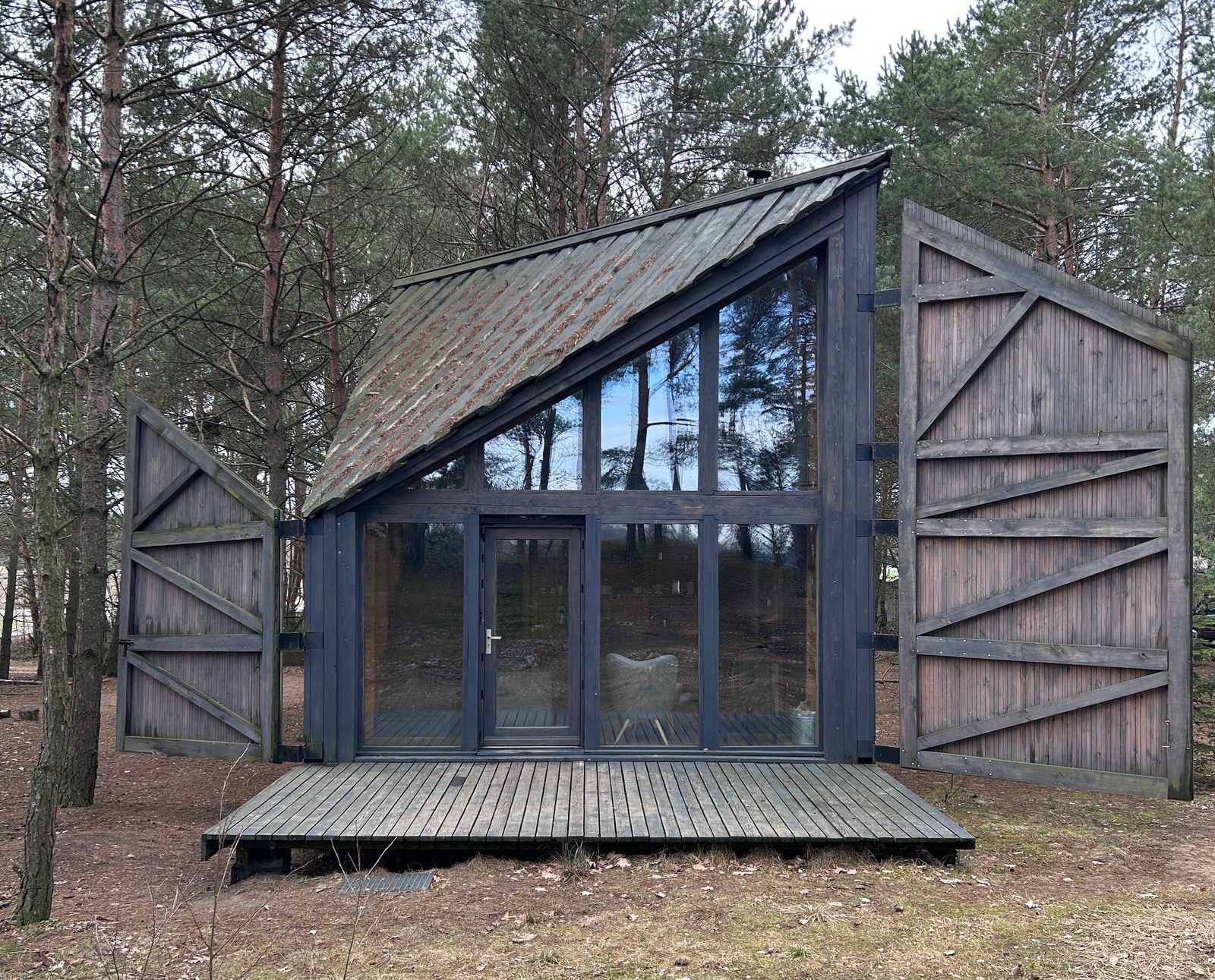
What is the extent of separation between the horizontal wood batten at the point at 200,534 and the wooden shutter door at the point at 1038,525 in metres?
5.33

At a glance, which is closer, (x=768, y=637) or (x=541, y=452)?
(x=768, y=637)

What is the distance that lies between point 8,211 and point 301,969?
595 centimetres

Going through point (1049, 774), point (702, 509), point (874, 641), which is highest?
point (702, 509)

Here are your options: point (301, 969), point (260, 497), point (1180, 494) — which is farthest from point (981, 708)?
point (260, 497)

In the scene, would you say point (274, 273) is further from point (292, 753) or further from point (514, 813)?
point (514, 813)

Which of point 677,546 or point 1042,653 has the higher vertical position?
point 677,546

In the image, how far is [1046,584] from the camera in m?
6.85

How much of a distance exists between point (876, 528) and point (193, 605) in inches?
229

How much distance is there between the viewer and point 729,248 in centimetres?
742

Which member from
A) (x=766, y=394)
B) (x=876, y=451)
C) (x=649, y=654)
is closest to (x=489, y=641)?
(x=649, y=654)

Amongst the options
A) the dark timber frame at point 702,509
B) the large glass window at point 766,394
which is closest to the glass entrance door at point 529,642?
the dark timber frame at point 702,509

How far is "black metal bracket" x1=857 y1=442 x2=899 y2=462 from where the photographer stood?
24.6 ft

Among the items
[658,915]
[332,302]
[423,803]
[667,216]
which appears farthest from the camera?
[332,302]

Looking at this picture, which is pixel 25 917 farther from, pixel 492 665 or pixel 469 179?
pixel 469 179
